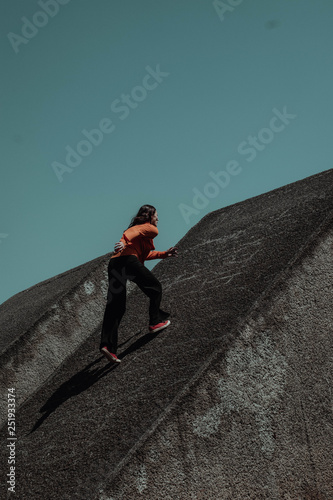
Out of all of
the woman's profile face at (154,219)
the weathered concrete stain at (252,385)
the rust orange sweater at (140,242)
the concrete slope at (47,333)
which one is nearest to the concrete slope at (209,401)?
the weathered concrete stain at (252,385)

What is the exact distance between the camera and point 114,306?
6.04 metres

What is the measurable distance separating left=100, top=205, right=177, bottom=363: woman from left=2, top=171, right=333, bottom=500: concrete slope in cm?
24

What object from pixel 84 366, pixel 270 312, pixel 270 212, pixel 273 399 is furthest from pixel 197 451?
pixel 270 212

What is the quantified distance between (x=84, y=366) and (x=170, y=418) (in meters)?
2.49

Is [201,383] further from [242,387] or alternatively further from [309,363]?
[309,363]

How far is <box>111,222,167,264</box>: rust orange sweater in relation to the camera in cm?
600

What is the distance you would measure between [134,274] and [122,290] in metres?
0.23

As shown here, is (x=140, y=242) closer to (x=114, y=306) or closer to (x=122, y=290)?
(x=122, y=290)

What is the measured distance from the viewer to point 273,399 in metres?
4.85

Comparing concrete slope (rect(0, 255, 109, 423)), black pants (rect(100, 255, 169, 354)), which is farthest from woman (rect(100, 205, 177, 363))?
concrete slope (rect(0, 255, 109, 423))

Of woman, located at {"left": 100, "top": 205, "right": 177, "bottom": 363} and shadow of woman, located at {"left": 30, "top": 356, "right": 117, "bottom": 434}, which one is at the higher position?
woman, located at {"left": 100, "top": 205, "right": 177, "bottom": 363}

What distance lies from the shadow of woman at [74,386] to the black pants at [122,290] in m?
0.33

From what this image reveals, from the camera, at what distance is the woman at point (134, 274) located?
19.4ft

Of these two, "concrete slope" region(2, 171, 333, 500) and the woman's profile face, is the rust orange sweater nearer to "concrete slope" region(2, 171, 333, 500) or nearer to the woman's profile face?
the woman's profile face
